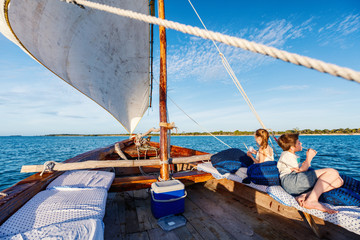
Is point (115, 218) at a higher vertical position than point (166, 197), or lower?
lower

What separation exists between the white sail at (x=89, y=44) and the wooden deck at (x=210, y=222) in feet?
10.5

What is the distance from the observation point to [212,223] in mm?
2451

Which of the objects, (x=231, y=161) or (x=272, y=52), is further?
(x=231, y=161)

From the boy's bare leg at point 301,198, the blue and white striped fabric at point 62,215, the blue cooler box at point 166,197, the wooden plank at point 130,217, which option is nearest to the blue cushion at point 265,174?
the boy's bare leg at point 301,198

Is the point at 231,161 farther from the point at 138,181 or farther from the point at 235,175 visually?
the point at 138,181

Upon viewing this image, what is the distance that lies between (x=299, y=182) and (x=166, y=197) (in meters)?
1.88

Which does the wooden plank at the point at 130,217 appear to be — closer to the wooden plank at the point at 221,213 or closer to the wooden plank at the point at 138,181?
the wooden plank at the point at 138,181

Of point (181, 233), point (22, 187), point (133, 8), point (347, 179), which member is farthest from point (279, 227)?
point (133, 8)

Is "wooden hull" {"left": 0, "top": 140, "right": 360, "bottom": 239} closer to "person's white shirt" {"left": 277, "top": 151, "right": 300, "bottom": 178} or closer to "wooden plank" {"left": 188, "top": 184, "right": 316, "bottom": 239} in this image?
"wooden plank" {"left": 188, "top": 184, "right": 316, "bottom": 239}

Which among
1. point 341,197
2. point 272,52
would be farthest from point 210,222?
point 272,52

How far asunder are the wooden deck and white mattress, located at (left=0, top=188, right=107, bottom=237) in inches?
27.3

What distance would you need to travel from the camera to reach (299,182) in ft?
7.04

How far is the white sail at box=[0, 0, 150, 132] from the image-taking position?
2588mm

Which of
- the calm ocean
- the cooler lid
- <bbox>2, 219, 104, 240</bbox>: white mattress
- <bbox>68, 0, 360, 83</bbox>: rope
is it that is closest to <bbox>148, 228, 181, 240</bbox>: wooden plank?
the cooler lid
